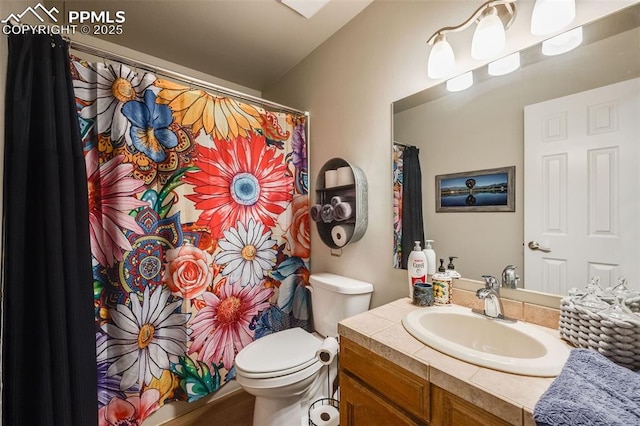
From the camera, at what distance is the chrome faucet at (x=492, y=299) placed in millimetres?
959

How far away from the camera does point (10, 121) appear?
996 millimetres

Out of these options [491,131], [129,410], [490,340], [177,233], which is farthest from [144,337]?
[491,131]

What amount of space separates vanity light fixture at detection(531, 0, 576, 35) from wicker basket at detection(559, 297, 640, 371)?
88 centimetres

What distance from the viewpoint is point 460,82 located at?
114cm

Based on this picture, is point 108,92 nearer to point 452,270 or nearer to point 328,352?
point 328,352

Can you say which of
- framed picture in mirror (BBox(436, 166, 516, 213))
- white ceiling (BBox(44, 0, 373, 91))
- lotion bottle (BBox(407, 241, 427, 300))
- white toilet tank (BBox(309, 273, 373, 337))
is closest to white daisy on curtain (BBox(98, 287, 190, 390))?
white toilet tank (BBox(309, 273, 373, 337))

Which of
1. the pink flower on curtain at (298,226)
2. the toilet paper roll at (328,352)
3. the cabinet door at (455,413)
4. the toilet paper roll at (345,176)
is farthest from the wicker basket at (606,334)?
the pink flower on curtain at (298,226)

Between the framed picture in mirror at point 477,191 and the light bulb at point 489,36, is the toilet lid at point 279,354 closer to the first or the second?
the framed picture in mirror at point 477,191

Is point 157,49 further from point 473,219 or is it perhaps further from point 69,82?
point 473,219

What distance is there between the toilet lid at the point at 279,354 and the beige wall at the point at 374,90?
0.45m

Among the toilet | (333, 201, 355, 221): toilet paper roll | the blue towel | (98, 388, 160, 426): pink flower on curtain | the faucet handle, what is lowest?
(98, 388, 160, 426): pink flower on curtain

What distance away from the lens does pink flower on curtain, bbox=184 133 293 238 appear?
148 cm

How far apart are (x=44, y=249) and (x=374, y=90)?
1.67 metres

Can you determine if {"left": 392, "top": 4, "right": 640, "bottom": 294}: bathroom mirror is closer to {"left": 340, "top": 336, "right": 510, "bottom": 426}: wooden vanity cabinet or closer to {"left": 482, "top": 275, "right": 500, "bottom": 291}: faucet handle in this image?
{"left": 482, "top": 275, "right": 500, "bottom": 291}: faucet handle
